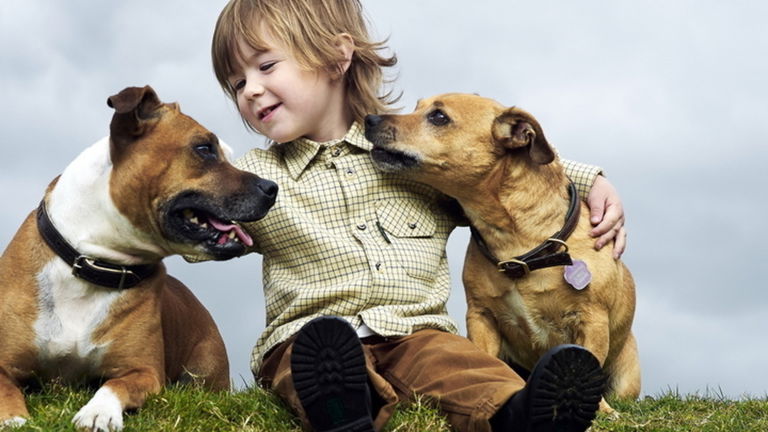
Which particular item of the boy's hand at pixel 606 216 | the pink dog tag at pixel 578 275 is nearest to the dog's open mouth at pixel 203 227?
the pink dog tag at pixel 578 275

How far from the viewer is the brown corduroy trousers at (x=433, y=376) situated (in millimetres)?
4750

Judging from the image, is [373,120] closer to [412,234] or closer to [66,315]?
[412,234]

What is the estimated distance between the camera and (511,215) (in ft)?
19.5

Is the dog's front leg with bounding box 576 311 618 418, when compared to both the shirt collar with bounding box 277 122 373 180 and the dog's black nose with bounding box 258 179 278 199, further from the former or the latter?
the dog's black nose with bounding box 258 179 278 199

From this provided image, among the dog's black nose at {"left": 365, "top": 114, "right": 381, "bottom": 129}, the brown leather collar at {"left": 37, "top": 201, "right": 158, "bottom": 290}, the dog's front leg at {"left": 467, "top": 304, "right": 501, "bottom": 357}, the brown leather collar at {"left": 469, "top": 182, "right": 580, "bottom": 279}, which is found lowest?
the dog's front leg at {"left": 467, "top": 304, "right": 501, "bottom": 357}

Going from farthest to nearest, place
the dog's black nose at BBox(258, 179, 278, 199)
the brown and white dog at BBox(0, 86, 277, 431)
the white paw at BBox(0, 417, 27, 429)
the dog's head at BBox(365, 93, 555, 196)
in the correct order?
the dog's head at BBox(365, 93, 555, 196) < the dog's black nose at BBox(258, 179, 278, 199) < the brown and white dog at BBox(0, 86, 277, 431) < the white paw at BBox(0, 417, 27, 429)

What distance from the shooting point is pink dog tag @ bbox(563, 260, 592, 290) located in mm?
5848

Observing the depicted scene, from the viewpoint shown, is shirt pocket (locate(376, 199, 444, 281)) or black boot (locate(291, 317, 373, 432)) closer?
black boot (locate(291, 317, 373, 432))

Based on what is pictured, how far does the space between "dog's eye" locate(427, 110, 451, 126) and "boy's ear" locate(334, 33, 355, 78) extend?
89cm

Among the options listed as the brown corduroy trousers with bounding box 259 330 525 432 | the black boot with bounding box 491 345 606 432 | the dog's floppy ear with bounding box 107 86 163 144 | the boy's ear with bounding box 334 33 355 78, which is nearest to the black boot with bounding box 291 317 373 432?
the brown corduroy trousers with bounding box 259 330 525 432

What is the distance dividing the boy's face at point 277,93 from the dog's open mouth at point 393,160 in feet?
2.06

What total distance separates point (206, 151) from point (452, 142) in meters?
1.54

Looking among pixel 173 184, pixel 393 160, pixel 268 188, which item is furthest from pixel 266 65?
pixel 173 184

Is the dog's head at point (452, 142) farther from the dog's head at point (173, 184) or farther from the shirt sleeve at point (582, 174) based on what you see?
the dog's head at point (173, 184)
